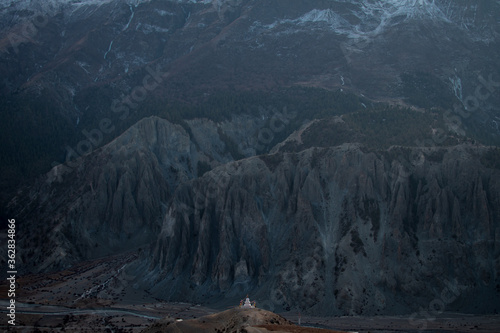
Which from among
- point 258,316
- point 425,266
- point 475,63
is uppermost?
point 258,316

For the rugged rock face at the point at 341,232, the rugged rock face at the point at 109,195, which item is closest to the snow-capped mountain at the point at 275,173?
the rugged rock face at the point at 341,232

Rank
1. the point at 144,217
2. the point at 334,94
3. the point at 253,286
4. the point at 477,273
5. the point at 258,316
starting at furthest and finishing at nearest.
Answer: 1. the point at 334,94
2. the point at 144,217
3. the point at 253,286
4. the point at 477,273
5. the point at 258,316

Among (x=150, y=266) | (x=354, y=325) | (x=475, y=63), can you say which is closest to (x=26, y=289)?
(x=150, y=266)

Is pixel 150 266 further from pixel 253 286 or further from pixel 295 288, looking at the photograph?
pixel 295 288

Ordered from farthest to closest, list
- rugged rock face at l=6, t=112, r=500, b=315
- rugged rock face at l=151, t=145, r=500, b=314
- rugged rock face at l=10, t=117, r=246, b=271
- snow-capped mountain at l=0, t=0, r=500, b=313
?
1. rugged rock face at l=10, t=117, r=246, b=271
2. snow-capped mountain at l=0, t=0, r=500, b=313
3. rugged rock face at l=6, t=112, r=500, b=315
4. rugged rock face at l=151, t=145, r=500, b=314

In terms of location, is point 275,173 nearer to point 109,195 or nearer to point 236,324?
point 109,195

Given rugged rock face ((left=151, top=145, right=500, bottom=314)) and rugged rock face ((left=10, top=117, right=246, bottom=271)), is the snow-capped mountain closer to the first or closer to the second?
rugged rock face ((left=151, top=145, right=500, bottom=314))

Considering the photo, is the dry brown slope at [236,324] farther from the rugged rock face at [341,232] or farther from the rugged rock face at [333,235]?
the rugged rock face at [341,232]

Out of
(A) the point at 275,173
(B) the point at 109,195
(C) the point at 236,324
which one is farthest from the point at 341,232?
(B) the point at 109,195

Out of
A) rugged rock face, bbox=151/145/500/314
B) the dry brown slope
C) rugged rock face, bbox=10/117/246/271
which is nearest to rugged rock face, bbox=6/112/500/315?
rugged rock face, bbox=151/145/500/314

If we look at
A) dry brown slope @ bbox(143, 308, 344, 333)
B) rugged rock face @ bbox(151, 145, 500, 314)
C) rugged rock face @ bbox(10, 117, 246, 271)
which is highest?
dry brown slope @ bbox(143, 308, 344, 333)
